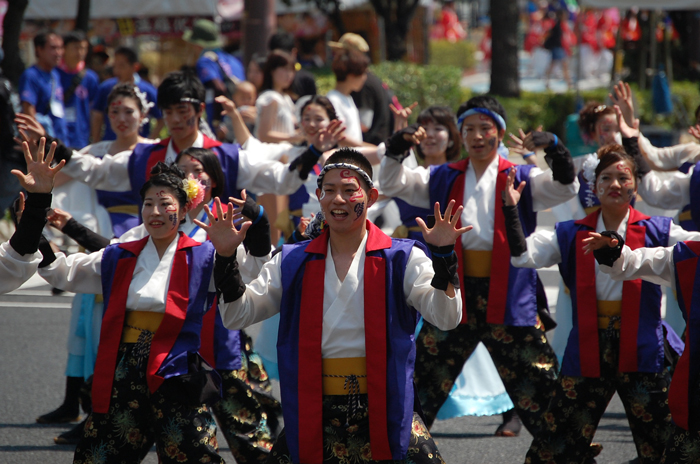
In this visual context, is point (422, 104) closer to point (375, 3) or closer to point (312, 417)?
point (375, 3)

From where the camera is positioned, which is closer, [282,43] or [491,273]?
[491,273]

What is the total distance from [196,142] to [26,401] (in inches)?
80.1

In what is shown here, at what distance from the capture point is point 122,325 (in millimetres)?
3777

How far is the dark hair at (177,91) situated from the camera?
5.04 m

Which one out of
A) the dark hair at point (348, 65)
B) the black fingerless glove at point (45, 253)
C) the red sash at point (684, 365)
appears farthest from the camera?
the dark hair at point (348, 65)

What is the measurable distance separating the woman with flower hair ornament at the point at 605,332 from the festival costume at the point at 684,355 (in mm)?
412

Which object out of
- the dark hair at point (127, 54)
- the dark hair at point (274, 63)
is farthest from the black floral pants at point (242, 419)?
the dark hair at point (127, 54)

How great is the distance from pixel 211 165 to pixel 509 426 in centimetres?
225

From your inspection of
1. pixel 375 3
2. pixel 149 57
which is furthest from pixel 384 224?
pixel 149 57

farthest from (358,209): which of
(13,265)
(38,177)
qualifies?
(13,265)

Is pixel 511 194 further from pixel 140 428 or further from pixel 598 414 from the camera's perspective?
pixel 140 428

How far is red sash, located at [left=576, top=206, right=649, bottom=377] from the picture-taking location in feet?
13.2

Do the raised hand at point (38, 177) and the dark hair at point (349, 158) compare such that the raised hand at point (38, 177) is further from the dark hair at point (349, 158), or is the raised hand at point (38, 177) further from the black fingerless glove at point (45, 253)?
the dark hair at point (349, 158)

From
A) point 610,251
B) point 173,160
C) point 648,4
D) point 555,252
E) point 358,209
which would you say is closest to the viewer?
point 358,209
